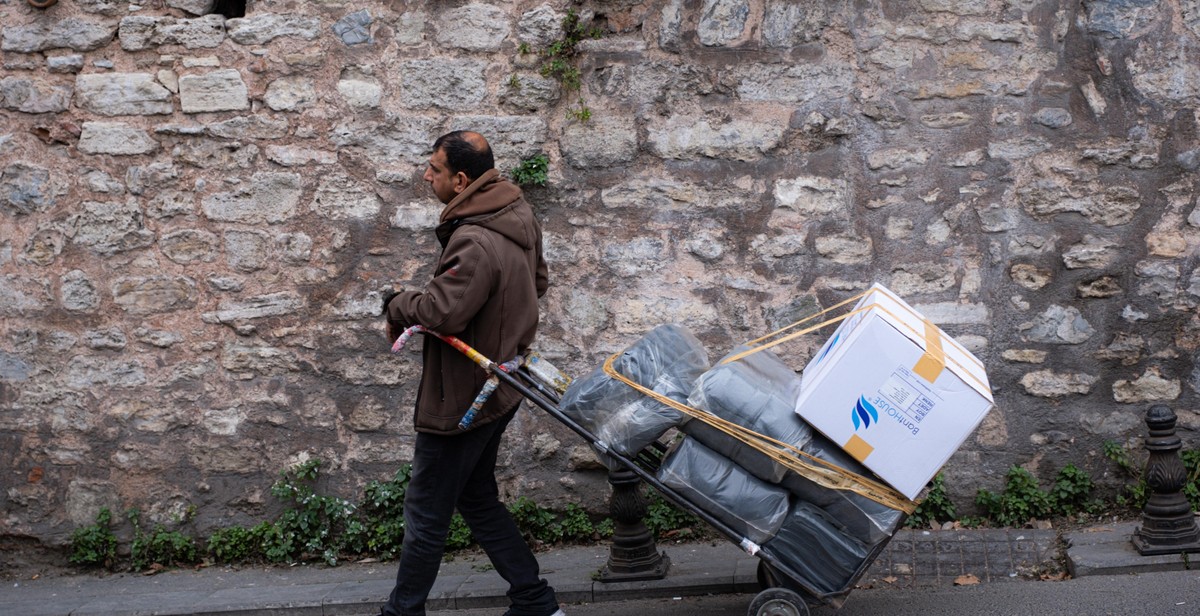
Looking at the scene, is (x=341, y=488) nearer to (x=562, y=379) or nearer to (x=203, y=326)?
(x=203, y=326)

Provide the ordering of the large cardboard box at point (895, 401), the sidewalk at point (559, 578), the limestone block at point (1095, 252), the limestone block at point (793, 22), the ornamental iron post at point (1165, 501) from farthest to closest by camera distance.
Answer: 1. the limestone block at point (793, 22)
2. the limestone block at point (1095, 252)
3. the sidewalk at point (559, 578)
4. the ornamental iron post at point (1165, 501)
5. the large cardboard box at point (895, 401)

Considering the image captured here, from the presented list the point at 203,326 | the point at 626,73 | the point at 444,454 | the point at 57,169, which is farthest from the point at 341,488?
the point at 626,73

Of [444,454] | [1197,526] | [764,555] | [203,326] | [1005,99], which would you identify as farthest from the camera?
[203,326]

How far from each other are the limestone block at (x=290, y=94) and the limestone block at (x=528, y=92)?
3.12 feet

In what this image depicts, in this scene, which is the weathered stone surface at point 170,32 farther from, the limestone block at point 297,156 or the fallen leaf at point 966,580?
the fallen leaf at point 966,580

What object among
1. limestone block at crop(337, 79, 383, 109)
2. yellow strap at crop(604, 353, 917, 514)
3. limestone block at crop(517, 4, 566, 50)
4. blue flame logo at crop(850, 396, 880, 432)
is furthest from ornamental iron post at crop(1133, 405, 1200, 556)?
limestone block at crop(337, 79, 383, 109)

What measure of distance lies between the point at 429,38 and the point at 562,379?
216 cm

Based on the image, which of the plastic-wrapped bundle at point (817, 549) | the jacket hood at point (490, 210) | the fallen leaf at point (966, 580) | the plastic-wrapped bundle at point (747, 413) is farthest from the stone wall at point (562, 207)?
the plastic-wrapped bundle at point (817, 549)

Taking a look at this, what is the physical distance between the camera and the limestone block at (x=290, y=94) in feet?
18.7

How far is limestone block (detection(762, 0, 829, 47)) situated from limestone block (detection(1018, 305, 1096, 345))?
5.56 feet

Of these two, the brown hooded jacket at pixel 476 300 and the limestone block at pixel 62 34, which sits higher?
the limestone block at pixel 62 34

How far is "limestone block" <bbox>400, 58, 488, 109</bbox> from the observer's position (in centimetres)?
568

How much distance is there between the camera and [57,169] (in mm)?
5793

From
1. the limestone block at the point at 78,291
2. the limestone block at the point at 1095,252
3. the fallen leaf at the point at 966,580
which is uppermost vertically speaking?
the limestone block at the point at 1095,252
